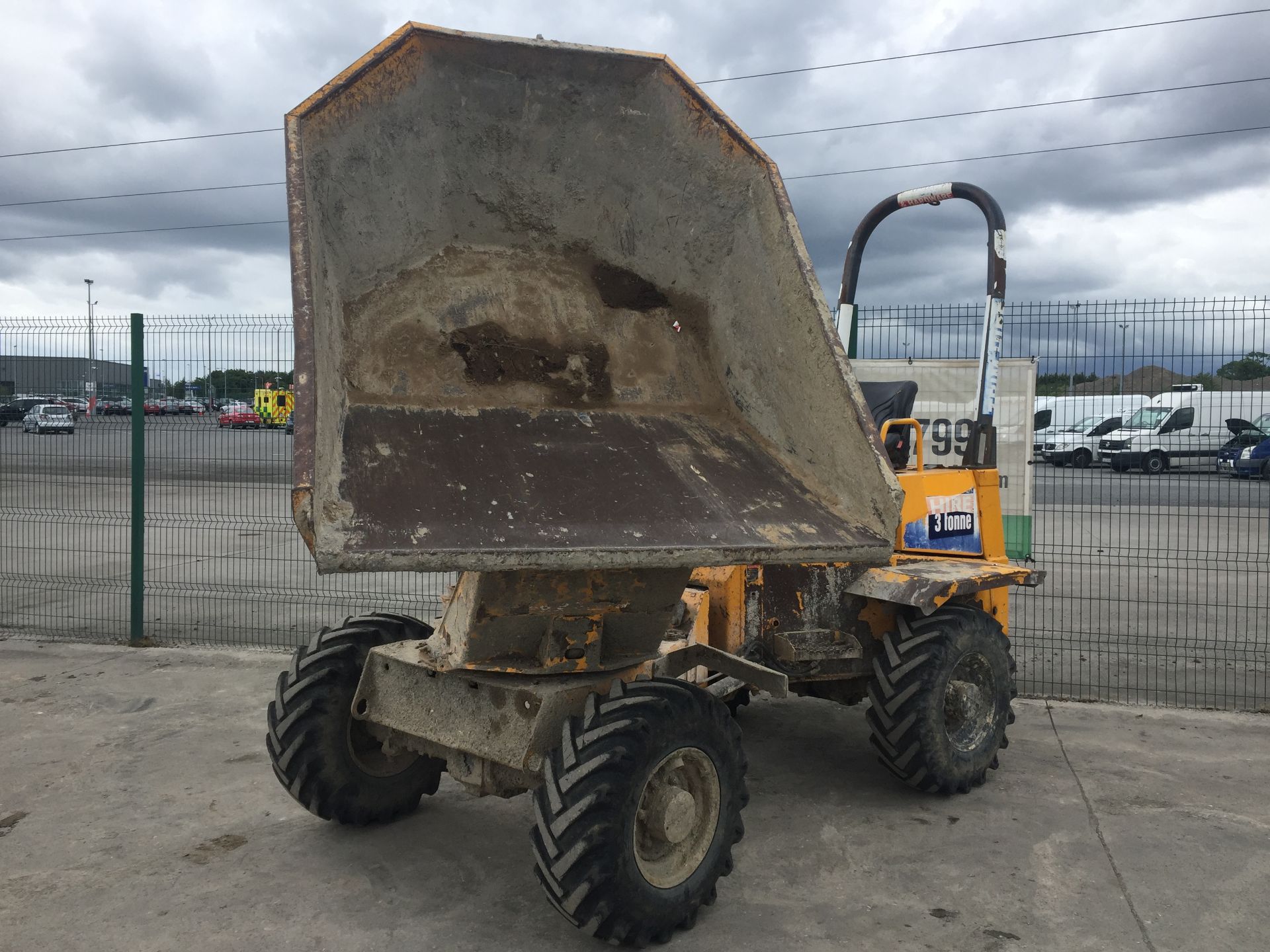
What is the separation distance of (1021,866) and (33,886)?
13.4ft

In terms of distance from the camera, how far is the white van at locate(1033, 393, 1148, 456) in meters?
8.70

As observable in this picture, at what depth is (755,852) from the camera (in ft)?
14.3

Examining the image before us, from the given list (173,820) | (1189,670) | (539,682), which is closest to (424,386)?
(539,682)

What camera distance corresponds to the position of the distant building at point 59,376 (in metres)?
8.16

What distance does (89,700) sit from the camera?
6.57 metres

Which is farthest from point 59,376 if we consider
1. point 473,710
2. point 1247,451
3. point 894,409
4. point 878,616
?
point 1247,451

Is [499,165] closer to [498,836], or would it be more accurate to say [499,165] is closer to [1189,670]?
[498,836]

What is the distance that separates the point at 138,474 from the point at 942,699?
6.46 metres

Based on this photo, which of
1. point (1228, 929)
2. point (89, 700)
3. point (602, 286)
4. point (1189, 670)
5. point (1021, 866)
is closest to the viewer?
point (1228, 929)

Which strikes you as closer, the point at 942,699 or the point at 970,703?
the point at 942,699

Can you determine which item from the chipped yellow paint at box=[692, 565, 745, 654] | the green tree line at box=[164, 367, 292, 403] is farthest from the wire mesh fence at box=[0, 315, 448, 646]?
the chipped yellow paint at box=[692, 565, 745, 654]

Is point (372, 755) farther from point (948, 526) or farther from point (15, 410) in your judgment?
point (15, 410)

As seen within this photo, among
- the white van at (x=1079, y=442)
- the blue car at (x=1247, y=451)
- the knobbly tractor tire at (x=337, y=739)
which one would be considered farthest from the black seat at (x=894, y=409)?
the white van at (x=1079, y=442)

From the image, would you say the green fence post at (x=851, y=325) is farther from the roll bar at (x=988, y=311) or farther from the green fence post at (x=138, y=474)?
the green fence post at (x=138, y=474)
